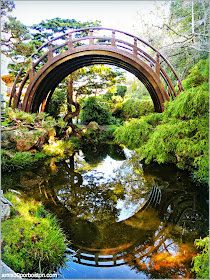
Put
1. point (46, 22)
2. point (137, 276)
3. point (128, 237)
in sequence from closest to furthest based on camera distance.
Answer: point (137, 276) < point (128, 237) < point (46, 22)

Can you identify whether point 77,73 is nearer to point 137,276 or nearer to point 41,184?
point 41,184

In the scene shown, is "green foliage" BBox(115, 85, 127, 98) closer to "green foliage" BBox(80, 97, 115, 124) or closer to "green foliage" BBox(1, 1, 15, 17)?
"green foliage" BBox(80, 97, 115, 124)

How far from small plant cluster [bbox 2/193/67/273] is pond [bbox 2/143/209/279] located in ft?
0.54

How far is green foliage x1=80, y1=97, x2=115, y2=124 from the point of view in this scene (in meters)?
11.6

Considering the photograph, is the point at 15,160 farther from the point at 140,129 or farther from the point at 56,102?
the point at 56,102

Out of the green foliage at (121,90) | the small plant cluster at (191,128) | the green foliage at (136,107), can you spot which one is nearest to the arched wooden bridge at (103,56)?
the small plant cluster at (191,128)

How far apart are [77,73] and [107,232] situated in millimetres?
7737

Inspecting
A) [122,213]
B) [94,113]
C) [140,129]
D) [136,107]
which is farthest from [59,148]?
[136,107]

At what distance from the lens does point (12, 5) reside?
237 cm

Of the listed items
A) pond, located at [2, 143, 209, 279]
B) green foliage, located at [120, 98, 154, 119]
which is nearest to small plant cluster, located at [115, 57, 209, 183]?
pond, located at [2, 143, 209, 279]

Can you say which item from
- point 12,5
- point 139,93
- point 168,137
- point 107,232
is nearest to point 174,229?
point 107,232

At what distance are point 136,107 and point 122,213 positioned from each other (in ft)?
31.3

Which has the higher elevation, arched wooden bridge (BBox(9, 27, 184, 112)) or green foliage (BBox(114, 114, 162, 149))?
arched wooden bridge (BBox(9, 27, 184, 112))

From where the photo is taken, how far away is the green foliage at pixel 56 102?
30.3 ft
